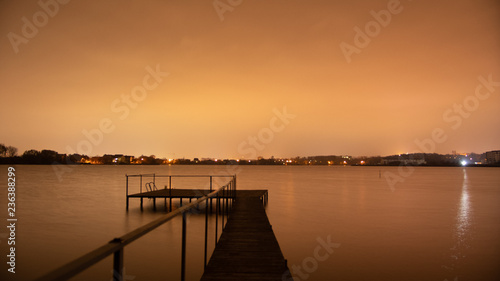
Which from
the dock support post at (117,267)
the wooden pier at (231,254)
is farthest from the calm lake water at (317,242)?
the dock support post at (117,267)

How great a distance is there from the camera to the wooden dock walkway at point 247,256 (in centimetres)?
521

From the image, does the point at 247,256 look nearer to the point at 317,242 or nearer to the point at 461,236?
the point at 317,242

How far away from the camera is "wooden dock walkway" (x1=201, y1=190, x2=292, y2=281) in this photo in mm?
5215

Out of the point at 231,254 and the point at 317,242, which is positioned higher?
the point at 231,254

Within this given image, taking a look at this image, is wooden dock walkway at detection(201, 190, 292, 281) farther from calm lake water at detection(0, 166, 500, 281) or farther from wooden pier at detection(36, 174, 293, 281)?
calm lake water at detection(0, 166, 500, 281)

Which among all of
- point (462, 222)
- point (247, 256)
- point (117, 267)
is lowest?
point (462, 222)

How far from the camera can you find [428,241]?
43.0 feet

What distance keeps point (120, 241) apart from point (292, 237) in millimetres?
12519

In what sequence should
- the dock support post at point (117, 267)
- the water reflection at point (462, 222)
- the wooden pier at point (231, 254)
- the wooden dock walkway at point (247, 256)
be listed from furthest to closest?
the water reflection at point (462, 222) → the wooden dock walkway at point (247, 256) → the dock support post at point (117, 267) → the wooden pier at point (231, 254)

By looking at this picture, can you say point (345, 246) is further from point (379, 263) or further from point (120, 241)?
point (120, 241)

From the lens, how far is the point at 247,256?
6289 mm

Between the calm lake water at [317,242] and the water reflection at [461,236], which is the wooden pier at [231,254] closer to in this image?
the calm lake water at [317,242]

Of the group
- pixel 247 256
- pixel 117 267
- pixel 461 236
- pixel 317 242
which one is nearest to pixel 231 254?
pixel 247 256

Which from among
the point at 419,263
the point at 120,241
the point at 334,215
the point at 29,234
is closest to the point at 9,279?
the point at 29,234
